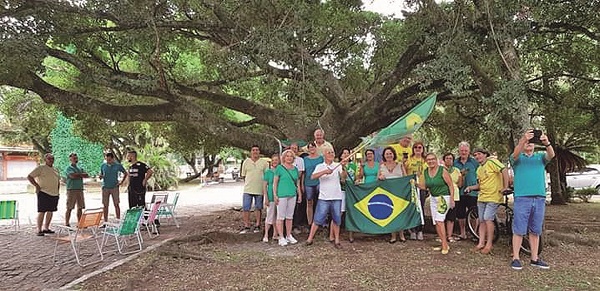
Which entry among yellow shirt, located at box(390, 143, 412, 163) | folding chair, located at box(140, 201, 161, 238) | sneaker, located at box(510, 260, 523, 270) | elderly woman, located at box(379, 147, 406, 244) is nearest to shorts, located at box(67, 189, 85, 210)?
folding chair, located at box(140, 201, 161, 238)

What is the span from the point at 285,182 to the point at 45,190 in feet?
18.6

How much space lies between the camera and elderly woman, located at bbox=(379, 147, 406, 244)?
8.07 m

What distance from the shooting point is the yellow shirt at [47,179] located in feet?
32.1

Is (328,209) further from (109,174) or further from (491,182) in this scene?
(109,174)

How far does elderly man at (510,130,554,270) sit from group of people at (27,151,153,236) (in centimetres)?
765

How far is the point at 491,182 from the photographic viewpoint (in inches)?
271

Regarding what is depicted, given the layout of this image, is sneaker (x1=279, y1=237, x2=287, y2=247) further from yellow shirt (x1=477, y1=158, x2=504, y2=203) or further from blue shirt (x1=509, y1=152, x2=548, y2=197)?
blue shirt (x1=509, y1=152, x2=548, y2=197)

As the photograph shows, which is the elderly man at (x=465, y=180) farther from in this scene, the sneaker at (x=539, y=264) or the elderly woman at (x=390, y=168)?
→ the sneaker at (x=539, y=264)

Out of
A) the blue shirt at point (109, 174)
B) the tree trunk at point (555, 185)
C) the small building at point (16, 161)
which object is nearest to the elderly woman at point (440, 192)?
the blue shirt at point (109, 174)

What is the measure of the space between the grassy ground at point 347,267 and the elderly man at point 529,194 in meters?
0.41

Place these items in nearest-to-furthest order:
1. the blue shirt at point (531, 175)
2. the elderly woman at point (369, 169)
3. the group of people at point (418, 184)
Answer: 1. the blue shirt at point (531, 175)
2. the group of people at point (418, 184)
3. the elderly woman at point (369, 169)

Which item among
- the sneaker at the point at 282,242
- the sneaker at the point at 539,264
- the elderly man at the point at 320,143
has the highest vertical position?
the elderly man at the point at 320,143

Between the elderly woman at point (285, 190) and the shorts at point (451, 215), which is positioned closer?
the shorts at point (451, 215)

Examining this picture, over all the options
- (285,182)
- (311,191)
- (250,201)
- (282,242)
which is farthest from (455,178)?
(250,201)
